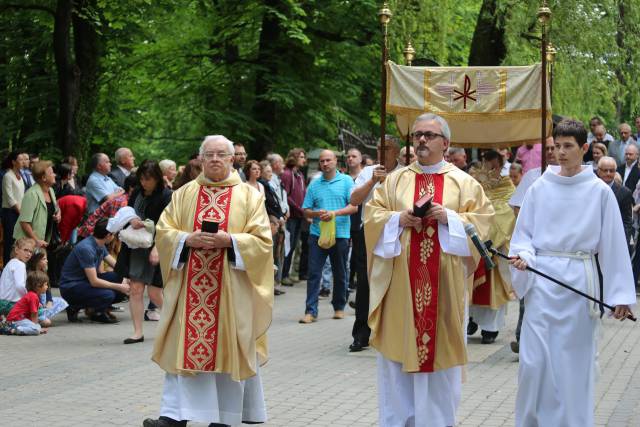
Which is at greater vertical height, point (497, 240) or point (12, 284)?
point (497, 240)

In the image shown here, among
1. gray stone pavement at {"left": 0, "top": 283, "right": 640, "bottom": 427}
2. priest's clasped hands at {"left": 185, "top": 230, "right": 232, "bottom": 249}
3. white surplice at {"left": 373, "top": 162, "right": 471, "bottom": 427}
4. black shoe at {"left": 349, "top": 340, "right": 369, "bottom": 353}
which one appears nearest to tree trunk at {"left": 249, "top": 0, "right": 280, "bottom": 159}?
gray stone pavement at {"left": 0, "top": 283, "right": 640, "bottom": 427}

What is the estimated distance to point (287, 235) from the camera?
18.0m

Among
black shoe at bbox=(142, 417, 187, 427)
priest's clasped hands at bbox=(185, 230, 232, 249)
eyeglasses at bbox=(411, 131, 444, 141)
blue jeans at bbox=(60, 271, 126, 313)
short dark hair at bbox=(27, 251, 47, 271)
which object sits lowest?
black shoe at bbox=(142, 417, 187, 427)

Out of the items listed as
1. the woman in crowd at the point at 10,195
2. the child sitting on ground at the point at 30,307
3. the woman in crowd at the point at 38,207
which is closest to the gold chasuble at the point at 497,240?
the child sitting on ground at the point at 30,307

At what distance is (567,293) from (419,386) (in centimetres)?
117

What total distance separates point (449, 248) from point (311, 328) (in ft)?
20.1

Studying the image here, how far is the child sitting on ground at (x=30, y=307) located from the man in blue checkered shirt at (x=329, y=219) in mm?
3064

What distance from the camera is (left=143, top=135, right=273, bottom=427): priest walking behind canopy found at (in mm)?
7789

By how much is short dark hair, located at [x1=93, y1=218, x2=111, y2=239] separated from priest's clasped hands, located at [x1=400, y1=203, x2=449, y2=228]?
6738 millimetres

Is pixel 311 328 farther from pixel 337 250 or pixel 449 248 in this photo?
pixel 449 248

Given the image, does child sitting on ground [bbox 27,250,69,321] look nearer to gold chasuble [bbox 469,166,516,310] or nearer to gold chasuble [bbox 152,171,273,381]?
gold chasuble [bbox 469,166,516,310]

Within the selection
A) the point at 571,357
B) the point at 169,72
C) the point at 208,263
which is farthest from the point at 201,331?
the point at 169,72

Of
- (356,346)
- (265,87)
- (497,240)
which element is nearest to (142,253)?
(356,346)

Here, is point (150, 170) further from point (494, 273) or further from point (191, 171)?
point (494, 273)
